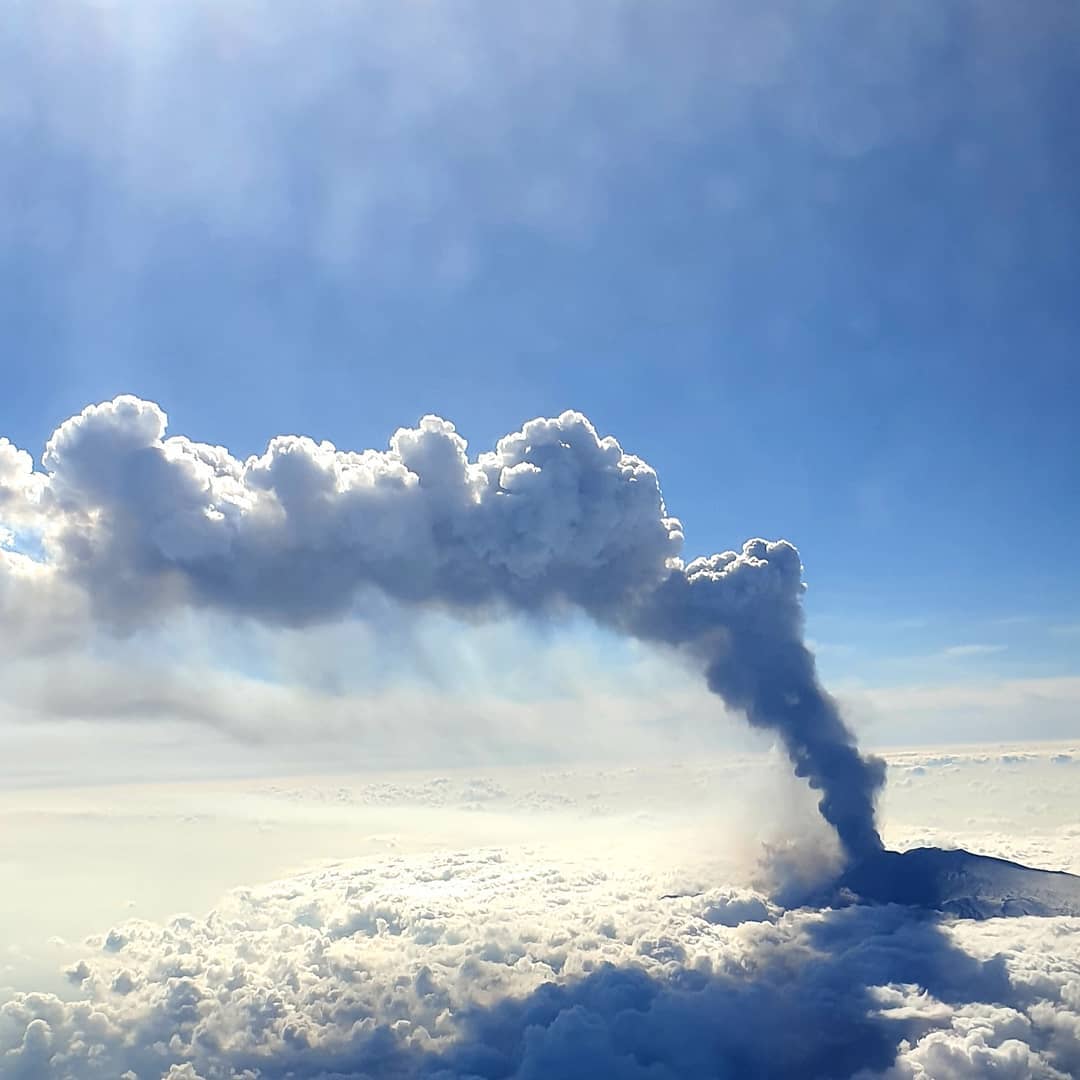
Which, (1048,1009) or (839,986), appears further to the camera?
(839,986)

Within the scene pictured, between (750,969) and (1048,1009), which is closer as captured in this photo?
(1048,1009)

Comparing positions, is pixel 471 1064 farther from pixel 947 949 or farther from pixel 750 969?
pixel 947 949

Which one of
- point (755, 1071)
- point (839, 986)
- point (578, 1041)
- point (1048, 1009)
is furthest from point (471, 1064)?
point (1048, 1009)

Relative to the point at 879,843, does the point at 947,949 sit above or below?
below

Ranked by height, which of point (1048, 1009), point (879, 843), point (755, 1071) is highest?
point (879, 843)

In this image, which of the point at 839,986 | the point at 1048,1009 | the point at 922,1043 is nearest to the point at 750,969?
the point at 839,986

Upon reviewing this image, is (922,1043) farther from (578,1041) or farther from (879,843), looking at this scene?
(578,1041)

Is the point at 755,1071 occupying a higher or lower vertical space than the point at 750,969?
lower

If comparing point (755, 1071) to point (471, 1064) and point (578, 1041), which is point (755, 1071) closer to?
point (578, 1041)
